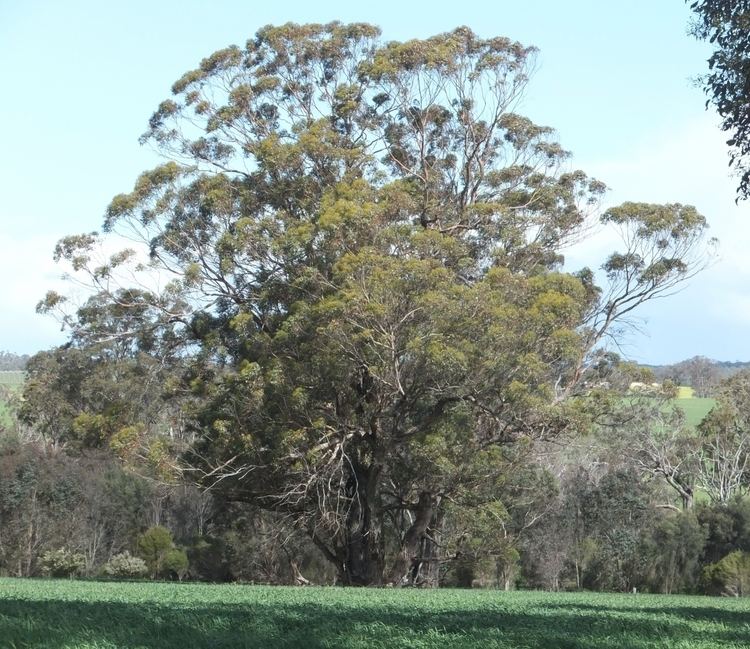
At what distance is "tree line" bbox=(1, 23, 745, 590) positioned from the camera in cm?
2364

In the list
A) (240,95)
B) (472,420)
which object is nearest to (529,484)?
(472,420)

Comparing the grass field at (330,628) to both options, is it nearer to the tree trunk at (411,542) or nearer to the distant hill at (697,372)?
the tree trunk at (411,542)

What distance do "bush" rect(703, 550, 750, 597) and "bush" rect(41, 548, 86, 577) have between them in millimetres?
20725

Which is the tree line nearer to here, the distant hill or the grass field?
the grass field

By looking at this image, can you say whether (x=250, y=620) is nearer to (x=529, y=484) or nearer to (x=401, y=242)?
(x=401, y=242)

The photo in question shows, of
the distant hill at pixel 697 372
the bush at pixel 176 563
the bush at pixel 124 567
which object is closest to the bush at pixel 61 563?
the bush at pixel 124 567

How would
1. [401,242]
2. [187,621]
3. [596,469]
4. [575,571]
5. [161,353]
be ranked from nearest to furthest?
1. [187,621]
2. [401,242]
3. [161,353]
4. [575,571]
5. [596,469]

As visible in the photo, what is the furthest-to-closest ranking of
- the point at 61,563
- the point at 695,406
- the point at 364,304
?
the point at 695,406, the point at 61,563, the point at 364,304

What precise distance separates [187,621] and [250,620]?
65 cm

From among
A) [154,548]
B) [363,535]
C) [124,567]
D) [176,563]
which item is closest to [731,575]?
[363,535]

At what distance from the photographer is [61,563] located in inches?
1321

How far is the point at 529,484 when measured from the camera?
115 ft

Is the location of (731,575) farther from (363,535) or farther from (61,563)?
(61,563)

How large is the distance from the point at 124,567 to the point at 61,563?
7.82 feet
